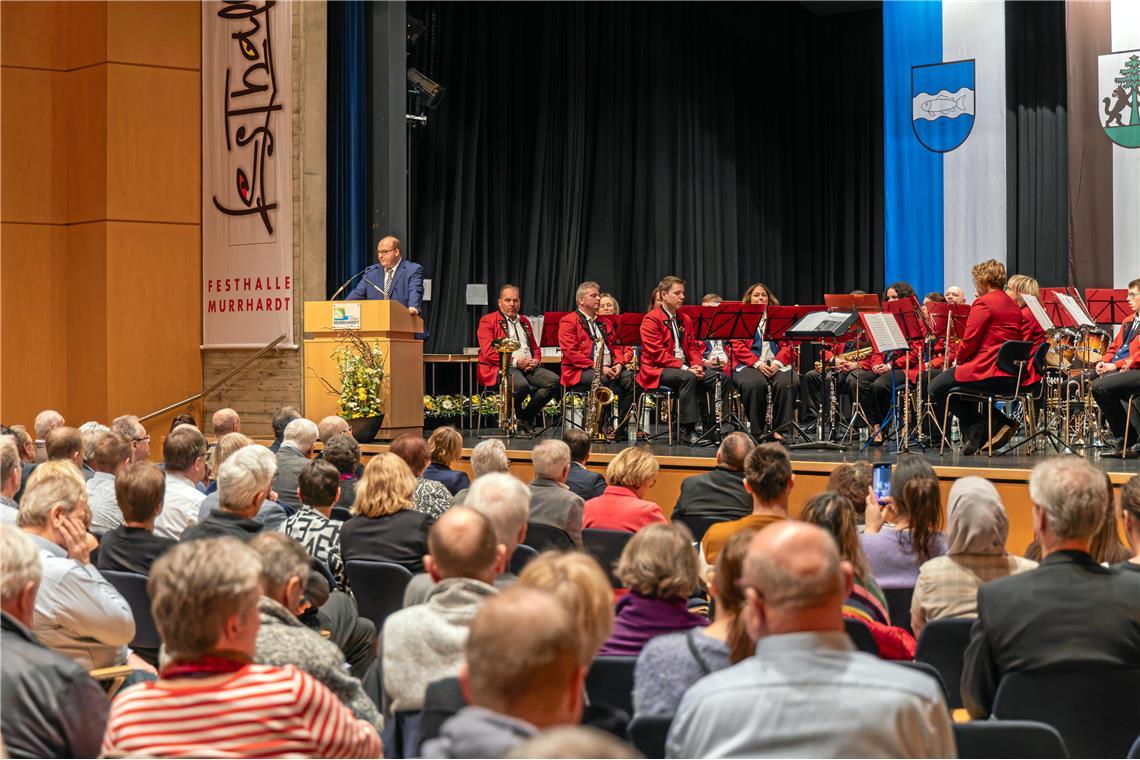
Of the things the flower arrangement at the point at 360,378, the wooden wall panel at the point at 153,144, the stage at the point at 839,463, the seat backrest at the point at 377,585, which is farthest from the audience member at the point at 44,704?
the wooden wall panel at the point at 153,144

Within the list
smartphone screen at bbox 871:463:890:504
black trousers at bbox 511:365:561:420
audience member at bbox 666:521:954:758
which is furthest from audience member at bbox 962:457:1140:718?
black trousers at bbox 511:365:561:420

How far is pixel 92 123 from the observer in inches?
452

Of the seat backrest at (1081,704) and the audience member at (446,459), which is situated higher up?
the audience member at (446,459)

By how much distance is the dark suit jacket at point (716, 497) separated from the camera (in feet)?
17.9

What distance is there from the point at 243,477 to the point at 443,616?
1586 millimetres

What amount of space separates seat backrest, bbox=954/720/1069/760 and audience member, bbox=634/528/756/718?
1.61 feet

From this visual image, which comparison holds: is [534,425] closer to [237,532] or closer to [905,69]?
[905,69]

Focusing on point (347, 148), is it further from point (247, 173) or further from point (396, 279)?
point (396, 279)

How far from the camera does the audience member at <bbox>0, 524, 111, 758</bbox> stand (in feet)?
8.11

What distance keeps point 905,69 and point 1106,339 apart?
18.6 feet

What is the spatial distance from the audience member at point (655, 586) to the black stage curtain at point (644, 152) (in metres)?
10.5

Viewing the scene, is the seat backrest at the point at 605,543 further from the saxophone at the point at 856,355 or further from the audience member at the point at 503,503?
the saxophone at the point at 856,355

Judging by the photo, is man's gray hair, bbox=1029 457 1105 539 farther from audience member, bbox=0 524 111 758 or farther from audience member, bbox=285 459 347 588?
audience member, bbox=285 459 347 588

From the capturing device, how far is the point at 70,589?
137 inches
